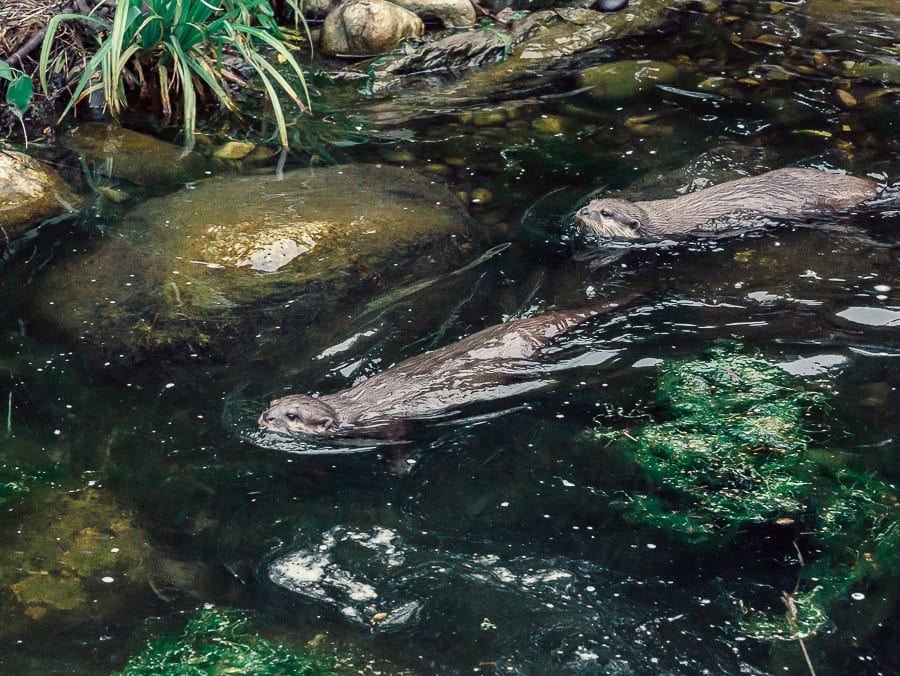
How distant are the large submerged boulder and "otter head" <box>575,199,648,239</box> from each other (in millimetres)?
669

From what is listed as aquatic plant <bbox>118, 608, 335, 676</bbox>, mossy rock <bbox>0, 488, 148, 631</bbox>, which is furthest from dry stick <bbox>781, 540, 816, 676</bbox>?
mossy rock <bbox>0, 488, 148, 631</bbox>

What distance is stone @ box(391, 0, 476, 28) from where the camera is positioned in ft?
28.4

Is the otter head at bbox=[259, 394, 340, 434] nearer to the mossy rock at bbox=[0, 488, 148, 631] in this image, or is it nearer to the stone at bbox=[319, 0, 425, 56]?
the mossy rock at bbox=[0, 488, 148, 631]

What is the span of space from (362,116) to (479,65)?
4.34 ft

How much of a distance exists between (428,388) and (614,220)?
6.08 feet

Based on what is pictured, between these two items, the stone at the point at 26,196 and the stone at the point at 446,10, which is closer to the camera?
the stone at the point at 26,196

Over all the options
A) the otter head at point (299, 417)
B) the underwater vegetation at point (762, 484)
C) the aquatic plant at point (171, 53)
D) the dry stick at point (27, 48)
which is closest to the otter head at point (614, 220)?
the underwater vegetation at point (762, 484)

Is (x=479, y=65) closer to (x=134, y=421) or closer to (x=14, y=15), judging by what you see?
(x=14, y=15)

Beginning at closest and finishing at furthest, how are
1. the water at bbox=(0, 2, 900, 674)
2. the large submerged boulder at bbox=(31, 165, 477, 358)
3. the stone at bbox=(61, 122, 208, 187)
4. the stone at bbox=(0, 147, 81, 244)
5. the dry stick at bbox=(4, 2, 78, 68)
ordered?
1. the water at bbox=(0, 2, 900, 674)
2. the large submerged boulder at bbox=(31, 165, 477, 358)
3. the stone at bbox=(0, 147, 81, 244)
4. the stone at bbox=(61, 122, 208, 187)
5. the dry stick at bbox=(4, 2, 78, 68)

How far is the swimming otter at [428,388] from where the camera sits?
4324 millimetres

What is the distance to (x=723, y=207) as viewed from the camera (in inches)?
232

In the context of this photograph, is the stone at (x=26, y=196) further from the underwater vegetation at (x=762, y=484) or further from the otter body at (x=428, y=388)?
the underwater vegetation at (x=762, y=484)

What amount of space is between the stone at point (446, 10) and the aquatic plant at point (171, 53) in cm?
162

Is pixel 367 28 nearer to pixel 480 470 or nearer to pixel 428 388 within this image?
pixel 428 388
